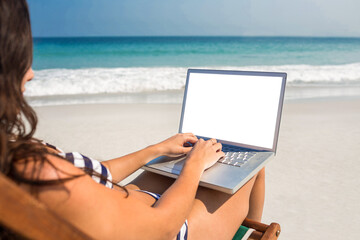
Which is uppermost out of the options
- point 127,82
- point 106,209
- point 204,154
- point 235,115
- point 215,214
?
point 127,82

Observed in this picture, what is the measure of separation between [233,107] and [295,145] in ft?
8.83

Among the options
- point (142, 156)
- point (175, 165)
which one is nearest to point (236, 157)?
point (175, 165)

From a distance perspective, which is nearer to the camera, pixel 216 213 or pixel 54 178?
pixel 54 178

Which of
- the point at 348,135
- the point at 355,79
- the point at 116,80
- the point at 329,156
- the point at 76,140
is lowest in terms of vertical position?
the point at 76,140

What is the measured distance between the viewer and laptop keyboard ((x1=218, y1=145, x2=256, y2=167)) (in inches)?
60.4

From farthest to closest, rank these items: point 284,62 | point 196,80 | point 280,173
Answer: point 284,62
point 280,173
point 196,80

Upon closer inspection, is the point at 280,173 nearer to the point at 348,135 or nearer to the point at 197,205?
the point at 348,135

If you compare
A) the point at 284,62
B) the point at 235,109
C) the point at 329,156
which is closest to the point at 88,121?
the point at 329,156

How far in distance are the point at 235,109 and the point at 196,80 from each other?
0.30 meters

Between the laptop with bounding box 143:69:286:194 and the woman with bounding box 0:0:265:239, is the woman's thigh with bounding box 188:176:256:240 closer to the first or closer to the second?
the laptop with bounding box 143:69:286:194

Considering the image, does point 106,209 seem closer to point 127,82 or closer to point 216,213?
point 216,213

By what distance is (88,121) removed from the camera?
5555 mm

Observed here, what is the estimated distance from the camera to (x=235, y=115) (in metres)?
1.84

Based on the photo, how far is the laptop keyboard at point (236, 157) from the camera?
5.03ft
